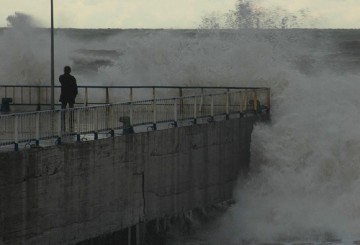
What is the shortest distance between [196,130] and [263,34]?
11.4 metres

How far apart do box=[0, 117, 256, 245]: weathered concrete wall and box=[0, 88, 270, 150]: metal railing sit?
12.2 inches

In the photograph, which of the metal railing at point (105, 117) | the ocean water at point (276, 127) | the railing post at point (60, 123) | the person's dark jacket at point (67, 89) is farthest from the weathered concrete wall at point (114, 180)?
the person's dark jacket at point (67, 89)

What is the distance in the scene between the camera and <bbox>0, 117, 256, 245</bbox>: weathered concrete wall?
539 inches

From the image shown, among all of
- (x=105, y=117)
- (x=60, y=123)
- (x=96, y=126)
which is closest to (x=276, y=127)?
(x=105, y=117)

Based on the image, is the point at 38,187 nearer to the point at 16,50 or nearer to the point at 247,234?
the point at 247,234

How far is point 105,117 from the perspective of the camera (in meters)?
16.4

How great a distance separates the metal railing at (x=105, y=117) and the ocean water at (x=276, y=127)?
984 mm

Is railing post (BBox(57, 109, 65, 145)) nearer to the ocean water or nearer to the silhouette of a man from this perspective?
the silhouette of a man

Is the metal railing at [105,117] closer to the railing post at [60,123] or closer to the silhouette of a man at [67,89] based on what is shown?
the railing post at [60,123]

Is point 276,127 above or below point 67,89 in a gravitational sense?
below

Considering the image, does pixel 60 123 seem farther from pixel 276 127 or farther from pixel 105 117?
pixel 276 127

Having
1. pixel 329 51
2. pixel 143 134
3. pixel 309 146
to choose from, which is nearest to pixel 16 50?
pixel 309 146

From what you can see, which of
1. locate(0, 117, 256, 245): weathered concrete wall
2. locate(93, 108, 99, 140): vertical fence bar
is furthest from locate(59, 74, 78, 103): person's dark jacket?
locate(93, 108, 99, 140): vertical fence bar

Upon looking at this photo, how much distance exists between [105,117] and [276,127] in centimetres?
560
